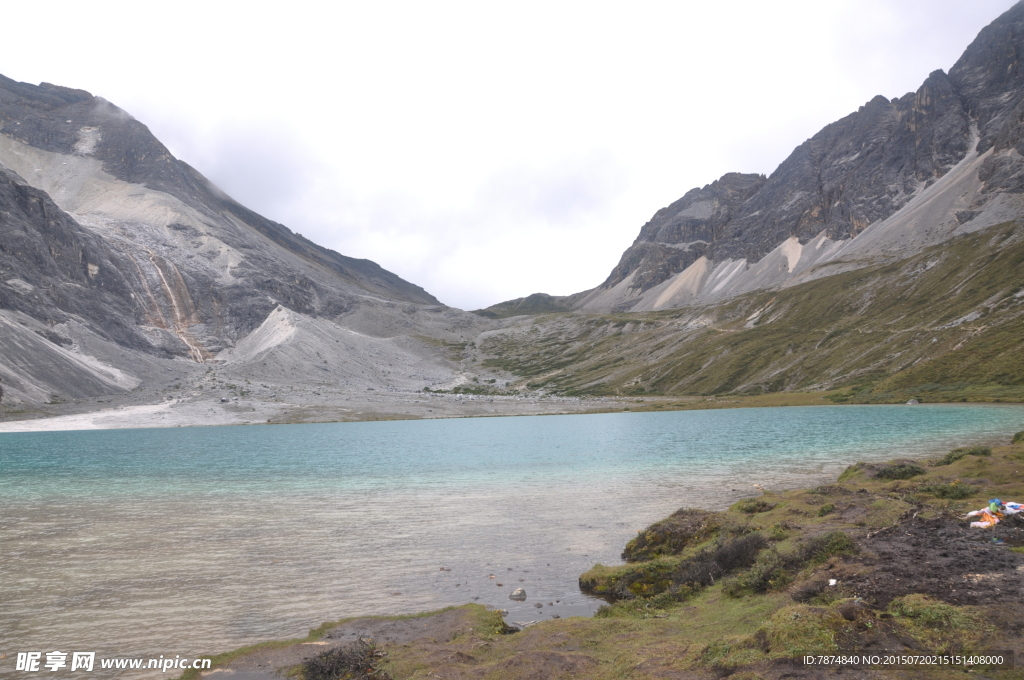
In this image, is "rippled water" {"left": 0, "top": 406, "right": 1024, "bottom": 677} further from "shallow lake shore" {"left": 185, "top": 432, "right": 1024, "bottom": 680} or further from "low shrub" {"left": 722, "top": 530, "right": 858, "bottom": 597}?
"low shrub" {"left": 722, "top": 530, "right": 858, "bottom": 597}

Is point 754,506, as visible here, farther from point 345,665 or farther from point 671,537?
point 345,665

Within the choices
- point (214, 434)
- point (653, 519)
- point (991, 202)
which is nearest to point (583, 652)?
point (653, 519)

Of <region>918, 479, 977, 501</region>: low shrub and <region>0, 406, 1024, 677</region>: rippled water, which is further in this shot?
<region>918, 479, 977, 501</region>: low shrub

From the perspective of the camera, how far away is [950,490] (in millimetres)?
22438

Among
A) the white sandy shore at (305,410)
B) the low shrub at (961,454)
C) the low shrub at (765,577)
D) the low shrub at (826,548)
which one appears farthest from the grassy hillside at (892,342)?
the low shrub at (765,577)

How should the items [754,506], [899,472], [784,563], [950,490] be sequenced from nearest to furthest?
[784,563]
[950,490]
[754,506]
[899,472]

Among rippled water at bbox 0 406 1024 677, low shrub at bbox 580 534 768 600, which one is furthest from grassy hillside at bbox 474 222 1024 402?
low shrub at bbox 580 534 768 600

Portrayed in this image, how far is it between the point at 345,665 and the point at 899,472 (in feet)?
99.4

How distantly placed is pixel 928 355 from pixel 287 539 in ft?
461

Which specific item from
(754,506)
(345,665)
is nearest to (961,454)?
(754,506)

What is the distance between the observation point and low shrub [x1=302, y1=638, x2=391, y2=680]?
11836 mm

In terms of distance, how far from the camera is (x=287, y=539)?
25.3m

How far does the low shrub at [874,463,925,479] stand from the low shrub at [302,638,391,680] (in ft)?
94.0

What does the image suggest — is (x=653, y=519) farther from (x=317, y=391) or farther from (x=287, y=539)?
(x=317, y=391)
